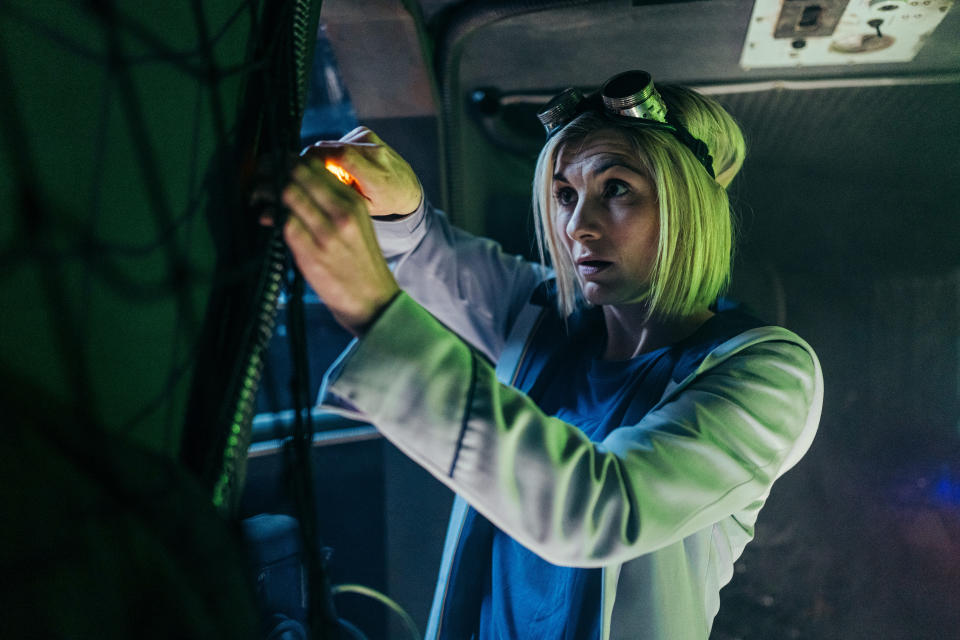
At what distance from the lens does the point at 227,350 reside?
23.3 inches

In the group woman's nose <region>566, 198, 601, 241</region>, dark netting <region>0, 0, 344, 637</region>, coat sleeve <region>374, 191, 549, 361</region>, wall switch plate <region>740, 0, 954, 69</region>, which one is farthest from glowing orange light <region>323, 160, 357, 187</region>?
wall switch plate <region>740, 0, 954, 69</region>

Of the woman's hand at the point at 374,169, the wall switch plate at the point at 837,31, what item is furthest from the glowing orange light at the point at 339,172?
the wall switch plate at the point at 837,31

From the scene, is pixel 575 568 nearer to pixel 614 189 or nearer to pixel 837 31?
pixel 614 189

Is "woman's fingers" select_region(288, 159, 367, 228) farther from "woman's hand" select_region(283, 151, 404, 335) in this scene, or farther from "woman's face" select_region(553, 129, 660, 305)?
"woman's face" select_region(553, 129, 660, 305)

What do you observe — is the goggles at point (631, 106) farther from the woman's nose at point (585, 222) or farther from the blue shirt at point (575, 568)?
the blue shirt at point (575, 568)

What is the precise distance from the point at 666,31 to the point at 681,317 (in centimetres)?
73

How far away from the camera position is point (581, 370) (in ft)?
3.59

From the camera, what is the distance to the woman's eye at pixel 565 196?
1.10 meters

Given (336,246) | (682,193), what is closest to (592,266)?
(682,193)

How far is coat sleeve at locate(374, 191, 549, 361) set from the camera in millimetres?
1188

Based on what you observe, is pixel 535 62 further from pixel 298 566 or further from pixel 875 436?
pixel 875 436

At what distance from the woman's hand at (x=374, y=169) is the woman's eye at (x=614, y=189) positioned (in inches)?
12.6

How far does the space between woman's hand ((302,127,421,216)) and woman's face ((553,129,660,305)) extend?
28 centimetres

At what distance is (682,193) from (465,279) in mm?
466
